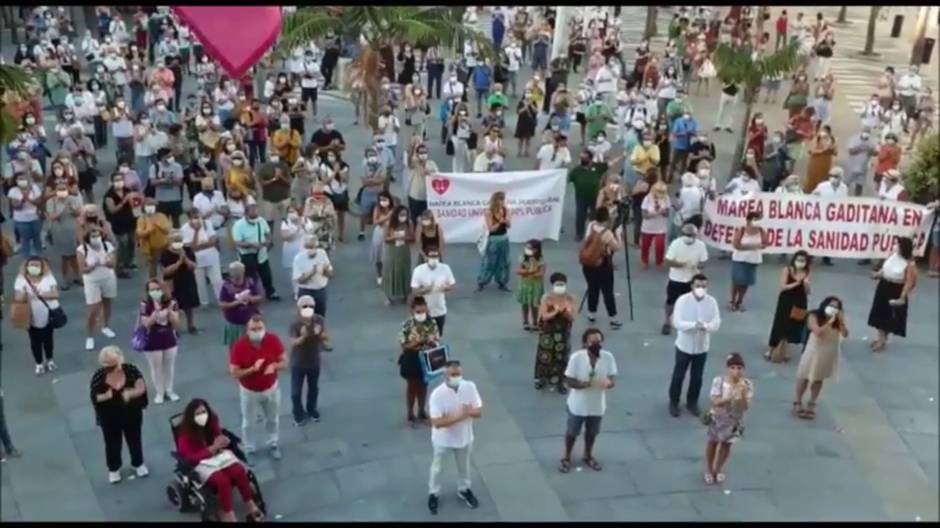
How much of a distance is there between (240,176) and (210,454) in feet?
21.1

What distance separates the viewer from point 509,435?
11.1 meters

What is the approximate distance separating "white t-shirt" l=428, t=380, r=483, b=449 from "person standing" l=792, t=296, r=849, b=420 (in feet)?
11.8

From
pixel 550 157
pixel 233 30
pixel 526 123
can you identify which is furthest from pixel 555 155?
pixel 233 30

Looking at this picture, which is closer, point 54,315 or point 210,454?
point 210,454

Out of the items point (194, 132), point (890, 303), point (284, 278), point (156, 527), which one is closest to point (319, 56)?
point (194, 132)

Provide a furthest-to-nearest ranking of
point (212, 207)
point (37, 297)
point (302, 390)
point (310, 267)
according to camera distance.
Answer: point (212, 207), point (310, 267), point (37, 297), point (302, 390)

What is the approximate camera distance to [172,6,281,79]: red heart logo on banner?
23.2ft

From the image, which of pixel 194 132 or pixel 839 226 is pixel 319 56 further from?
pixel 839 226

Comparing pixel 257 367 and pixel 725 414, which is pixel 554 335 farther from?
pixel 257 367

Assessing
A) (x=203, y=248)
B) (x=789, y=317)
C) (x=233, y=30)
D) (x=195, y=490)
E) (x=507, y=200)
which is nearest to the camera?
(x=233, y=30)

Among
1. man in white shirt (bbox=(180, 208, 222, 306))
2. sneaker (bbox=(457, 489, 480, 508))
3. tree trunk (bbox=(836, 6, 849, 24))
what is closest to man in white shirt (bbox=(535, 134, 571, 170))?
man in white shirt (bbox=(180, 208, 222, 306))

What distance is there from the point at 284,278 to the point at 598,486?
578cm

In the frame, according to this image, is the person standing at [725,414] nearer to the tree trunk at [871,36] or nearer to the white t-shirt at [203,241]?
the white t-shirt at [203,241]

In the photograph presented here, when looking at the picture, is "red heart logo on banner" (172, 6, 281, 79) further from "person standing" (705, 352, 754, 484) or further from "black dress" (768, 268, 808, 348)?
"black dress" (768, 268, 808, 348)
